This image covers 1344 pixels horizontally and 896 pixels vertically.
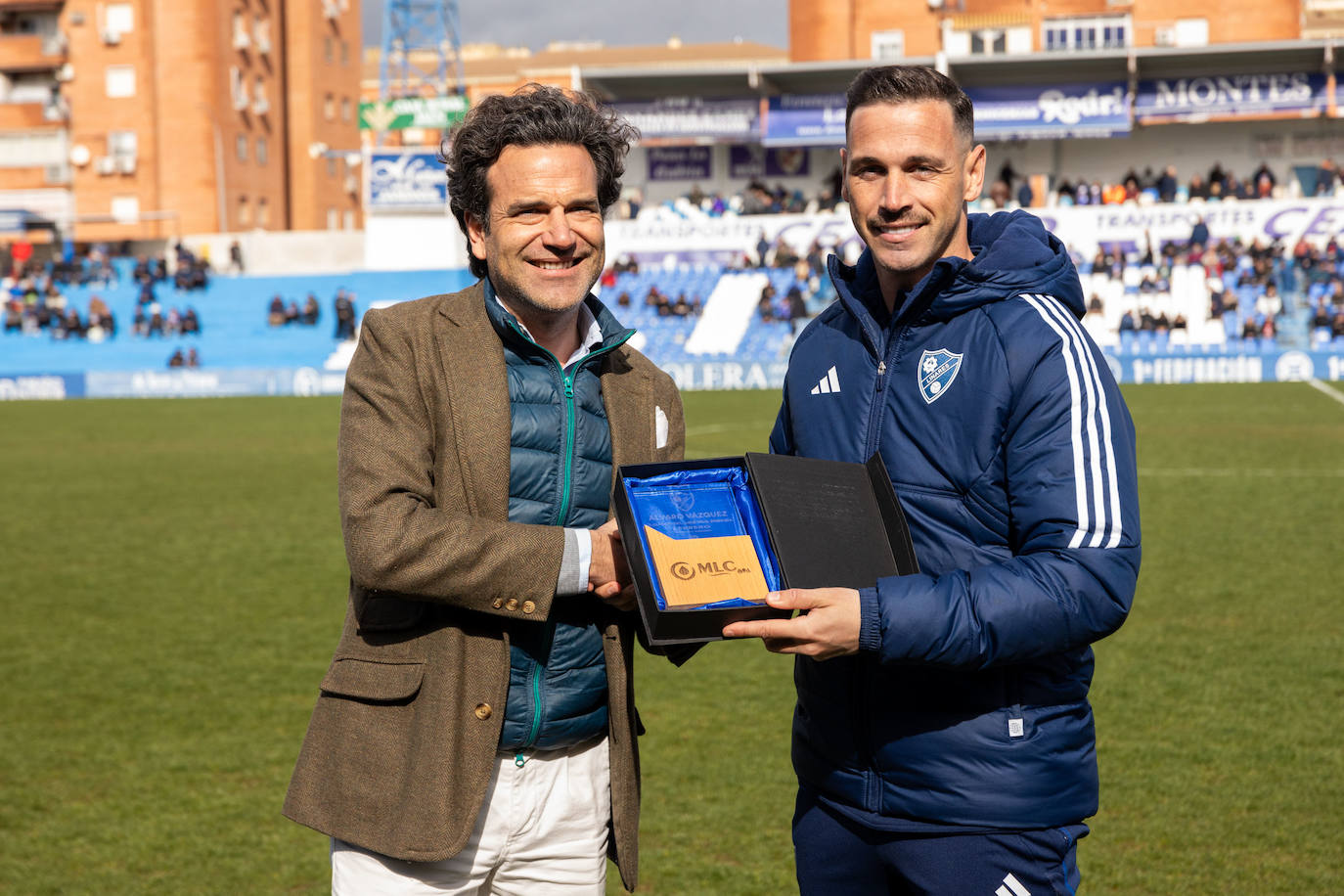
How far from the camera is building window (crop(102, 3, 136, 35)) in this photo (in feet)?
180

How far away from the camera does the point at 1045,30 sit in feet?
145

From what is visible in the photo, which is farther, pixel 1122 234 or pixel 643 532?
pixel 1122 234

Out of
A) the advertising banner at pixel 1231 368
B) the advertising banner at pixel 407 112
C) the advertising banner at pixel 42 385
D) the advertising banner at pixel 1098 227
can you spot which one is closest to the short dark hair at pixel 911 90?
the advertising banner at pixel 1231 368

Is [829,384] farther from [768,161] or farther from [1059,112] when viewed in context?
[768,161]

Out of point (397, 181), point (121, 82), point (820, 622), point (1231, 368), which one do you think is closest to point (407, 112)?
point (397, 181)

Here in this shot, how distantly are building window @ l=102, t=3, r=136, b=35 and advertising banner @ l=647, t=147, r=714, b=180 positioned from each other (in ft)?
84.7

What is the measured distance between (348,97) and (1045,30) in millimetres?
35159

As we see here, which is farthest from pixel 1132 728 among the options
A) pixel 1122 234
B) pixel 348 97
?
pixel 348 97

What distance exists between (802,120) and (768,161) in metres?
2.49

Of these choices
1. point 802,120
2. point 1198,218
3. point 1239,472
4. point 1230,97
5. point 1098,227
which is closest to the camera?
point 1239,472

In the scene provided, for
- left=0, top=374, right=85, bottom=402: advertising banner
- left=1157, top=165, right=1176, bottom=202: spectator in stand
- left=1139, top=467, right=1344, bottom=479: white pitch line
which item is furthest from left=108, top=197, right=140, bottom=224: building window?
left=1139, top=467, right=1344, bottom=479: white pitch line

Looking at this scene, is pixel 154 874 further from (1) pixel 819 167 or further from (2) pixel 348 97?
(2) pixel 348 97

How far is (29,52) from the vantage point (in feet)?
186

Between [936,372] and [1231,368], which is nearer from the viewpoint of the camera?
[936,372]
